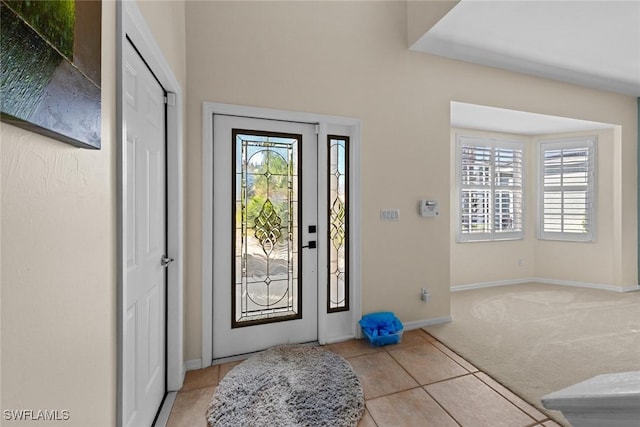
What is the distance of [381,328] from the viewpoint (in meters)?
2.60

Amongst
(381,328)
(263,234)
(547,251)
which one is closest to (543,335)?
(381,328)

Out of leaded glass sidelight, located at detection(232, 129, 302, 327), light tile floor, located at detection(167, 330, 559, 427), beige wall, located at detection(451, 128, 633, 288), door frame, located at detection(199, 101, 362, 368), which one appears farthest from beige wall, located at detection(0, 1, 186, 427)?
beige wall, located at detection(451, 128, 633, 288)

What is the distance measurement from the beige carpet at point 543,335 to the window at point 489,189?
0.97 m

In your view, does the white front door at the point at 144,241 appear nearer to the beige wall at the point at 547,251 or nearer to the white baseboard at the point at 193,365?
the white baseboard at the point at 193,365

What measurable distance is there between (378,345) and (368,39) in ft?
9.63

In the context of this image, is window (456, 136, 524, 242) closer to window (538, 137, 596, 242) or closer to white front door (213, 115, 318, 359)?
window (538, 137, 596, 242)

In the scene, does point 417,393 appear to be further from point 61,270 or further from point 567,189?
point 567,189

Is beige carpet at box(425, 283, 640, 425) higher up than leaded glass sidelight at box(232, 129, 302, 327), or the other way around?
leaded glass sidelight at box(232, 129, 302, 327)

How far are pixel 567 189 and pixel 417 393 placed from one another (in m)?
4.51

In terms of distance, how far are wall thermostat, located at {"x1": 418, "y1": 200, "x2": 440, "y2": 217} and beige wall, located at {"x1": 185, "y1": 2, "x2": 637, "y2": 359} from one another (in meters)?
0.08

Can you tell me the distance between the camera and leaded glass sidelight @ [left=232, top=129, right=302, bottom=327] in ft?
7.76

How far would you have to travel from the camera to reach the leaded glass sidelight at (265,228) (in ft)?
7.76

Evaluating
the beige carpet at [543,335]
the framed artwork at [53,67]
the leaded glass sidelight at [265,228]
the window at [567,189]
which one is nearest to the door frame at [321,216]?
the leaded glass sidelight at [265,228]

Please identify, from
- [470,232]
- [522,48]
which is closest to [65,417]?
[522,48]
